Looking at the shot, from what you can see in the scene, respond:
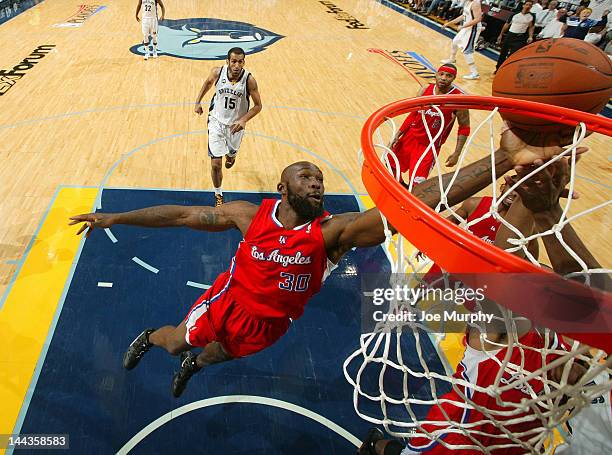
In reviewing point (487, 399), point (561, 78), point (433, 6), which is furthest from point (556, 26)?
point (487, 399)

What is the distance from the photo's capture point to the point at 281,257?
2.71m

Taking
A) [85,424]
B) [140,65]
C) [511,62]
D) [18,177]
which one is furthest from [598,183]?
[140,65]

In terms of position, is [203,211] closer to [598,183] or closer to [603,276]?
[603,276]

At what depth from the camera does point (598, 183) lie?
261 inches

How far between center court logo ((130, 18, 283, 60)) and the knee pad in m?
9.46

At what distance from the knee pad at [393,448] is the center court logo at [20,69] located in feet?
27.5

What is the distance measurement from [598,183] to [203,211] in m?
6.03

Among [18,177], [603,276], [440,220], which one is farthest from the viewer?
[18,177]

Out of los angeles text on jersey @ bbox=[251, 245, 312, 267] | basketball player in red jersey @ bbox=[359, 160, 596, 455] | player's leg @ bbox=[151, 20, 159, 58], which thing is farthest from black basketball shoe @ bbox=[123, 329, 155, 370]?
player's leg @ bbox=[151, 20, 159, 58]

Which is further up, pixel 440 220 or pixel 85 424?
pixel 440 220

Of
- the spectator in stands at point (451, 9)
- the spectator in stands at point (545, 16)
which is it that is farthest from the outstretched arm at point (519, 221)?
the spectator in stands at point (451, 9)

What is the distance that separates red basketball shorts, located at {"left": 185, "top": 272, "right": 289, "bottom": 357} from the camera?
9.64 ft

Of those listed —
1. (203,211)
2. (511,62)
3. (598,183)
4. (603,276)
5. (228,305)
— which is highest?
(511,62)

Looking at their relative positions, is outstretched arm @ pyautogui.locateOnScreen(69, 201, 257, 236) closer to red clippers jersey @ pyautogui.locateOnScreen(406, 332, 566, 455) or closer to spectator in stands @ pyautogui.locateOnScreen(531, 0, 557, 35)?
red clippers jersey @ pyautogui.locateOnScreen(406, 332, 566, 455)
